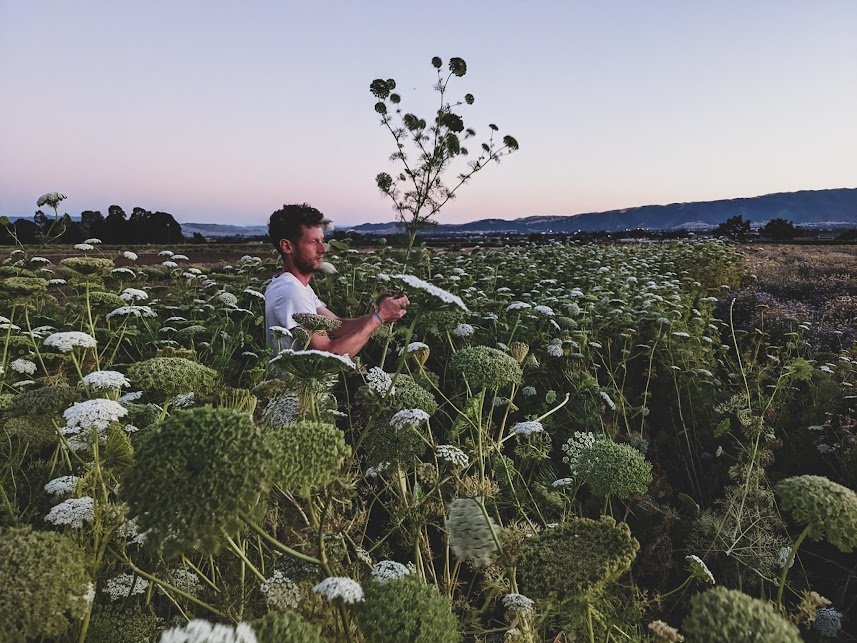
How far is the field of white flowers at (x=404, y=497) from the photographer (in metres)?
1.41

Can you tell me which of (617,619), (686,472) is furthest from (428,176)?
(617,619)

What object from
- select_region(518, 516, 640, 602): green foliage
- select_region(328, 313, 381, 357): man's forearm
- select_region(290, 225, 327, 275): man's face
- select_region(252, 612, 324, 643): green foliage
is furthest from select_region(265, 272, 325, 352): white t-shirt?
select_region(252, 612, 324, 643): green foliage

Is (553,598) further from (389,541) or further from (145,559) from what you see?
(389,541)

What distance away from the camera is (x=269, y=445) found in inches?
56.6

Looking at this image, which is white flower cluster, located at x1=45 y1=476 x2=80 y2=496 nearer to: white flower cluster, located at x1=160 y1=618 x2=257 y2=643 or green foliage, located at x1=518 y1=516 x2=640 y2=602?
white flower cluster, located at x1=160 y1=618 x2=257 y2=643

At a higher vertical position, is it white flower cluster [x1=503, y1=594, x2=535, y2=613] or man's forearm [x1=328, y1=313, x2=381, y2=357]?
man's forearm [x1=328, y1=313, x2=381, y2=357]

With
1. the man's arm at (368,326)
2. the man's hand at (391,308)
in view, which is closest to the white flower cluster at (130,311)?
the man's arm at (368,326)

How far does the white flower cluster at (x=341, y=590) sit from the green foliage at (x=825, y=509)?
1.62m

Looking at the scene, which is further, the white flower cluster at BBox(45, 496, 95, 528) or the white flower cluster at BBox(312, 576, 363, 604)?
the white flower cluster at BBox(45, 496, 95, 528)

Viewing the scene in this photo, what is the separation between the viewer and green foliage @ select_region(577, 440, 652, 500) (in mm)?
2713

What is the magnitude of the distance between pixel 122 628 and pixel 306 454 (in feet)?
3.62

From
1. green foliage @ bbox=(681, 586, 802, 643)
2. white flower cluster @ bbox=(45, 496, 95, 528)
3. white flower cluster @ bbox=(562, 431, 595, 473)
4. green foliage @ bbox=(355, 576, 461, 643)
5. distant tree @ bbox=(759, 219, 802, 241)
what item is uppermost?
distant tree @ bbox=(759, 219, 802, 241)

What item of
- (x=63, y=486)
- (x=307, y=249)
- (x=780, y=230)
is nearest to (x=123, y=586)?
(x=63, y=486)

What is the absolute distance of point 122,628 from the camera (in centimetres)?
188
